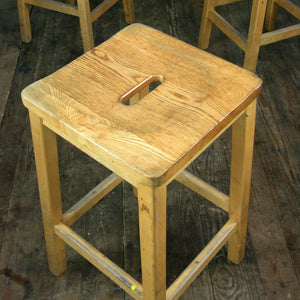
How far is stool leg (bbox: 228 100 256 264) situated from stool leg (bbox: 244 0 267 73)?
87 centimetres

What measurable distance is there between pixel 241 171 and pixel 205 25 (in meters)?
1.23

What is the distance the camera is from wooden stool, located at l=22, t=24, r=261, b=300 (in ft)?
3.56

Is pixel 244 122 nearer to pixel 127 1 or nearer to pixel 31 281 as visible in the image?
pixel 31 281

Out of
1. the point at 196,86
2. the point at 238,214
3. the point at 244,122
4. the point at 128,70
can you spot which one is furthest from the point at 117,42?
the point at 238,214

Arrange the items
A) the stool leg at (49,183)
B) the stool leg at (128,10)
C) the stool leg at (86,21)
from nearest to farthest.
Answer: the stool leg at (49,183), the stool leg at (86,21), the stool leg at (128,10)

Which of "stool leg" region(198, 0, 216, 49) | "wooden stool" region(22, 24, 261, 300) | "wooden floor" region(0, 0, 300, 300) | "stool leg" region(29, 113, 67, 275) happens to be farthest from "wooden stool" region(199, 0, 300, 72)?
"stool leg" region(29, 113, 67, 275)

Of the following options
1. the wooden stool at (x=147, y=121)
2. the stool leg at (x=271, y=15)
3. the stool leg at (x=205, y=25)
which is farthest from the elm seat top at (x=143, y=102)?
the stool leg at (x=271, y=15)

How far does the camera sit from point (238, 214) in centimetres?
147

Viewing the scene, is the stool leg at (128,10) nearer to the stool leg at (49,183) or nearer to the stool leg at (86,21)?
the stool leg at (86,21)

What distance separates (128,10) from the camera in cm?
262

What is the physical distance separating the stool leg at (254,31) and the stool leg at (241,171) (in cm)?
87

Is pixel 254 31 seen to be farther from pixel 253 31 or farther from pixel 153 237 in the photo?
pixel 153 237

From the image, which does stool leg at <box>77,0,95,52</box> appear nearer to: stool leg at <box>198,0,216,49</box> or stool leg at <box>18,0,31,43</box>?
stool leg at <box>18,0,31,43</box>

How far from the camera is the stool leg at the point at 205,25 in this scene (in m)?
2.36
